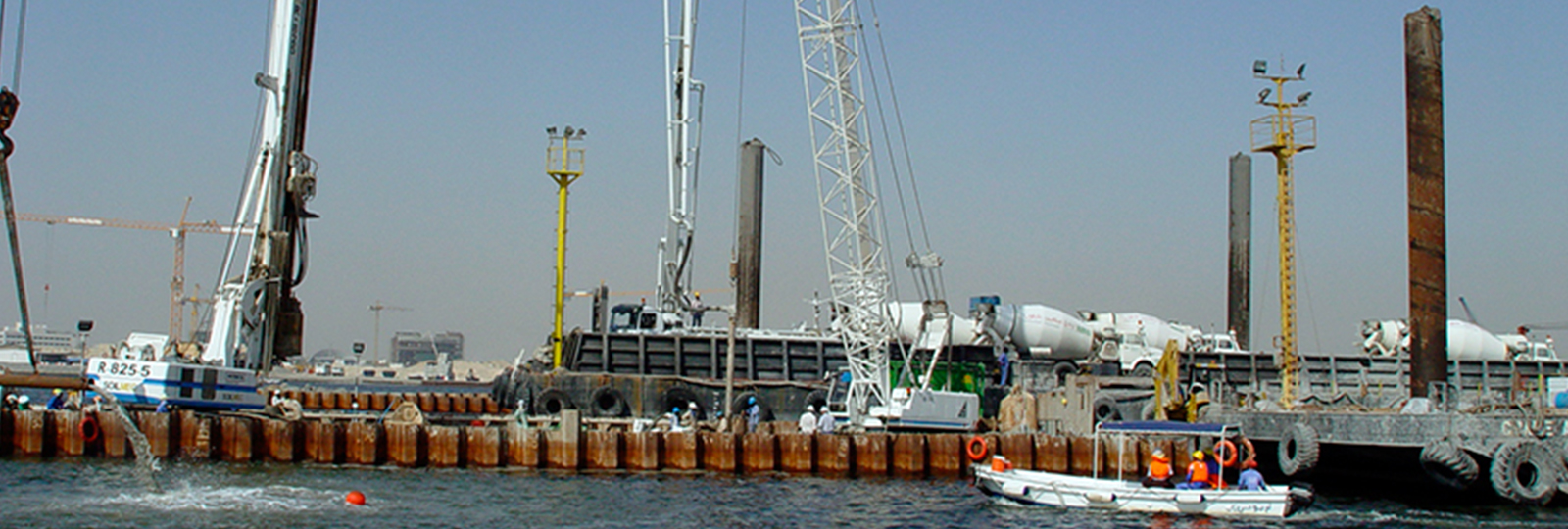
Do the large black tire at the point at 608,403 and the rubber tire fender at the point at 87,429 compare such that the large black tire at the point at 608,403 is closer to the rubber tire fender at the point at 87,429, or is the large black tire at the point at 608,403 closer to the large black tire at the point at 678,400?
the large black tire at the point at 678,400

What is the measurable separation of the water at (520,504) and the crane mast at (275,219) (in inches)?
232

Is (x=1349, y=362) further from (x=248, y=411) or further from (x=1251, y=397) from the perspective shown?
(x=248, y=411)

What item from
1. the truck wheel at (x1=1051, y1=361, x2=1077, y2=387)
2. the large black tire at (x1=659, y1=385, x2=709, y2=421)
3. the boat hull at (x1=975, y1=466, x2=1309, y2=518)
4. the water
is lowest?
the water

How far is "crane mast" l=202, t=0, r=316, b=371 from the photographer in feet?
134

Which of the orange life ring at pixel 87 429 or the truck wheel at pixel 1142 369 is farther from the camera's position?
the truck wheel at pixel 1142 369

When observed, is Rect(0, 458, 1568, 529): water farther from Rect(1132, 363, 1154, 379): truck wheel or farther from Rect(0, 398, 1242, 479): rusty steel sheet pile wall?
Rect(1132, 363, 1154, 379): truck wheel

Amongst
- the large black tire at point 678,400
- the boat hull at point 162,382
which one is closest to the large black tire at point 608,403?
the large black tire at point 678,400

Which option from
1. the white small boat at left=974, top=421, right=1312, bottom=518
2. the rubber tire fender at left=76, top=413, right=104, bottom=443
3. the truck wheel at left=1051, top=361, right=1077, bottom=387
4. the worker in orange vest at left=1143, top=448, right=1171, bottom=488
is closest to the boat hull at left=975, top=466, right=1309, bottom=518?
the white small boat at left=974, top=421, right=1312, bottom=518

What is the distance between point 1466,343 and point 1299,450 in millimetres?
28855

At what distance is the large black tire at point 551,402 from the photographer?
48.6m

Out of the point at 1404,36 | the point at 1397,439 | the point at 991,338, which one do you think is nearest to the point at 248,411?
the point at 991,338

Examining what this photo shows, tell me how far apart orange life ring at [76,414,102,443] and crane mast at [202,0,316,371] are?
154 inches

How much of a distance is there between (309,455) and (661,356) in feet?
52.5

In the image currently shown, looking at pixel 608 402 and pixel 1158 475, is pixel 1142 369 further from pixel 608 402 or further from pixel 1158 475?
pixel 1158 475
